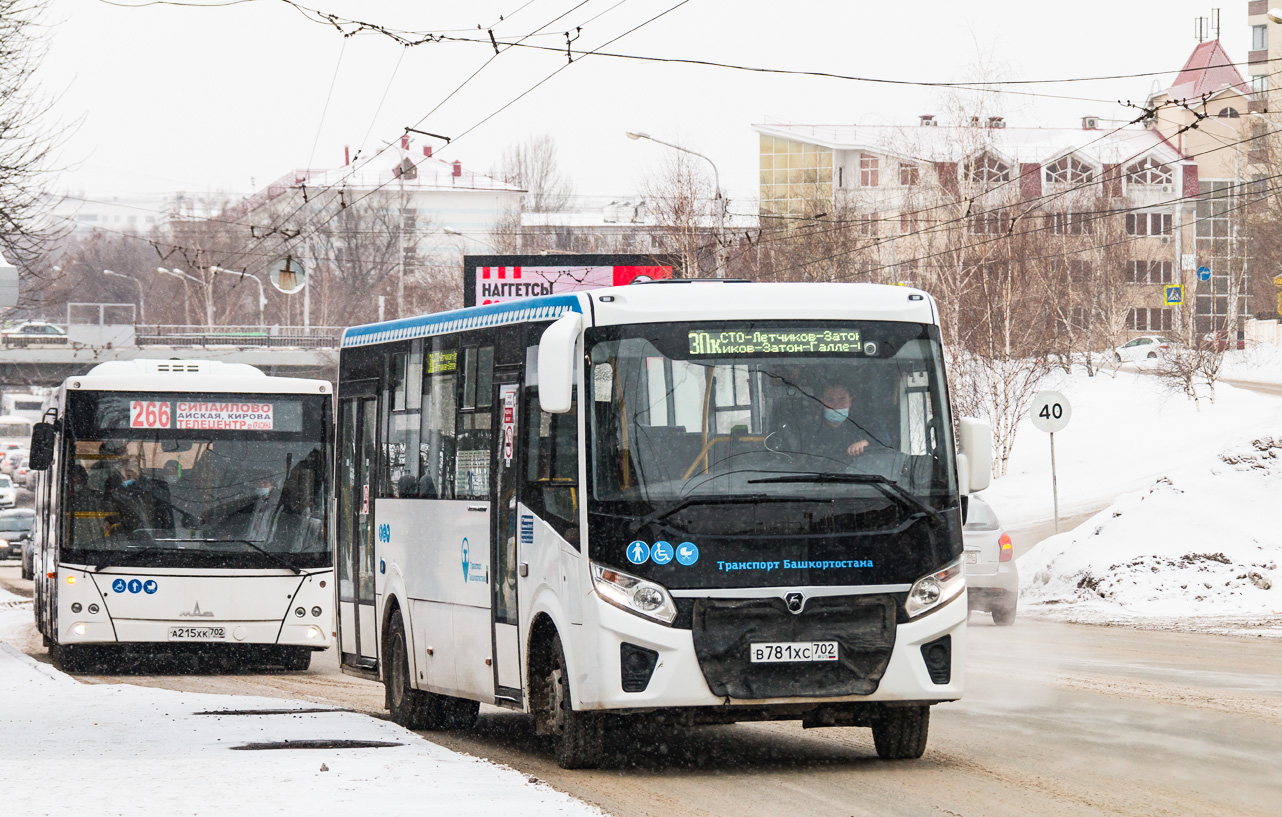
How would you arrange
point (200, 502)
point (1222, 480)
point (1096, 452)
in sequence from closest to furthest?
point (200, 502) < point (1222, 480) < point (1096, 452)

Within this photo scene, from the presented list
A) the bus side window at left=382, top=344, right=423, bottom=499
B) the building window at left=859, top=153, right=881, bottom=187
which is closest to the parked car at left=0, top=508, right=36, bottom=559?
the bus side window at left=382, top=344, right=423, bottom=499

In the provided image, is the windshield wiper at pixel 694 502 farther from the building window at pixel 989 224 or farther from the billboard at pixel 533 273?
the building window at pixel 989 224

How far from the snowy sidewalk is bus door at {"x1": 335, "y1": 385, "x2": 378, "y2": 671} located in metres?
0.80

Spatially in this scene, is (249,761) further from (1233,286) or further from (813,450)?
(1233,286)

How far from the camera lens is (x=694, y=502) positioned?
9328 millimetres

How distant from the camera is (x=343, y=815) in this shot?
300 inches

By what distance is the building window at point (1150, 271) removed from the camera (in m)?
79.6

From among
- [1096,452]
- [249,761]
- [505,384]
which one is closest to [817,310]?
[505,384]

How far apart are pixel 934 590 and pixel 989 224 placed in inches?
1873

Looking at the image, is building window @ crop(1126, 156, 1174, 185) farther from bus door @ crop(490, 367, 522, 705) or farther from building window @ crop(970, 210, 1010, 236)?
bus door @ crop(490, 367, 522, 705)

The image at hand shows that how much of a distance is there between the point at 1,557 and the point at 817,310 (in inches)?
2062

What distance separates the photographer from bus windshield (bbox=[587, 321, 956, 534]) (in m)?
9.39

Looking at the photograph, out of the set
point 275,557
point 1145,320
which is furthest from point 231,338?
point 275,557

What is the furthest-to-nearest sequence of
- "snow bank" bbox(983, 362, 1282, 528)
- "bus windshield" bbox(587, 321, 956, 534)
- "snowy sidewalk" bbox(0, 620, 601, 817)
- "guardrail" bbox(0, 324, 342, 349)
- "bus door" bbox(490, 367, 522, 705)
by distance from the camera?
1. "guardrail" bbox(0, 324, 342, 349)
2. "snow bank" bbox(983, 362, 1282, 528)
3. "bus door" bbox(490, 367, 522, 705)
4. "bus windshield" bbox(587, 321, 956, 534)
5. "snowy sidewalk" bbox(0, 620, 601, 817)
